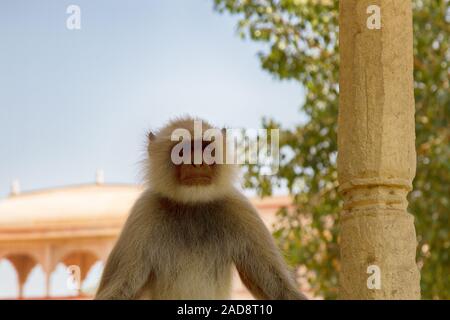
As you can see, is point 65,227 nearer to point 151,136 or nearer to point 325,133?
point 325,133

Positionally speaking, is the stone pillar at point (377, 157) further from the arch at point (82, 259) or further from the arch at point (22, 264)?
the arch at point (22, 264)

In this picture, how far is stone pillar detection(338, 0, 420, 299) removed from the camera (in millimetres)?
3412

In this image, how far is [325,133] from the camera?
378 inches

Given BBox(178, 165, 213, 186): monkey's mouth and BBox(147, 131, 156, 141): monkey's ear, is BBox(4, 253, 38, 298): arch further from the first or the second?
BBox(178, 165, 213, 186): monkey's mouth

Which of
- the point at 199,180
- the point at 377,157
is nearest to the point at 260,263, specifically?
the point at 199,180

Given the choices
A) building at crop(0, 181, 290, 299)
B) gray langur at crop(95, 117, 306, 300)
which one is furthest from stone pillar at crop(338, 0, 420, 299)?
building at crop(0, 181, 290, 299)

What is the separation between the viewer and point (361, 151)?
3480 mm

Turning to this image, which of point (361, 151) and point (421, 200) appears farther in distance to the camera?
point (421, 200)

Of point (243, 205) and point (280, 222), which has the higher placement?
point (243, 205)

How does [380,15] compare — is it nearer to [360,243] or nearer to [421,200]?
[360,243]

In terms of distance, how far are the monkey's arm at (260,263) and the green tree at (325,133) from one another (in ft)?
16.9

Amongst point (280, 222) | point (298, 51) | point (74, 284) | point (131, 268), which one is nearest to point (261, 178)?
point (280, 222)

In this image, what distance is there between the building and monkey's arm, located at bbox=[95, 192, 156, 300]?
12622 millimetres

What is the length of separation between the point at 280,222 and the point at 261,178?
0.58 metres
